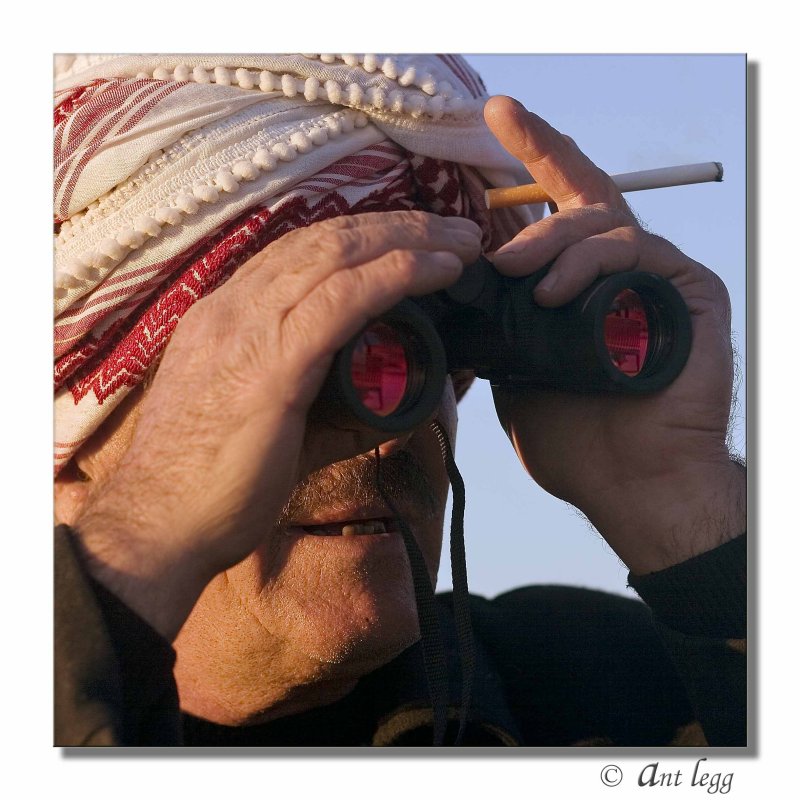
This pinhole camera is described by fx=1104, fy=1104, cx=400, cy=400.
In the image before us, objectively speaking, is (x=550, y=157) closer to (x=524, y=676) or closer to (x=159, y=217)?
(x=159, y=217)

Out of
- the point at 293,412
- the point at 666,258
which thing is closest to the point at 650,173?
the point at 666,258

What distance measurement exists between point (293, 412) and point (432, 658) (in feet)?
1.39

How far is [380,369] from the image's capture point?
1188mm

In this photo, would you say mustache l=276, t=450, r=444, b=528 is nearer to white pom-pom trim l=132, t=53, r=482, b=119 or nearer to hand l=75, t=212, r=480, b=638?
hand l=75, t=212, r=480, b=638

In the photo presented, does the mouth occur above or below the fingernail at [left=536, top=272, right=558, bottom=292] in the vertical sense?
below

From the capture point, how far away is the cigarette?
1509mm

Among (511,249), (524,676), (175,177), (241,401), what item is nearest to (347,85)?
(175,177)

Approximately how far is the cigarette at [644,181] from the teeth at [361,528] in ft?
1.63

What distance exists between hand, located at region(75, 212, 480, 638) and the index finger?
0.31 metres

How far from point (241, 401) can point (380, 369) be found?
0.53 feet

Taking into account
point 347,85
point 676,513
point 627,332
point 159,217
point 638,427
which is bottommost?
point 676,513

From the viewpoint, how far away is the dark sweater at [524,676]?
3.61 ft

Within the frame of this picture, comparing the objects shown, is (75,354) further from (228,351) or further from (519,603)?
(519,603)

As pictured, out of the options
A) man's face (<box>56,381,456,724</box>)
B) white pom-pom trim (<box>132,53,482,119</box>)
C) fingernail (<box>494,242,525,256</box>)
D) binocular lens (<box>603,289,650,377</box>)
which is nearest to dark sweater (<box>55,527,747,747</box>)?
man's face (<box>56,381,456,724</box>)
